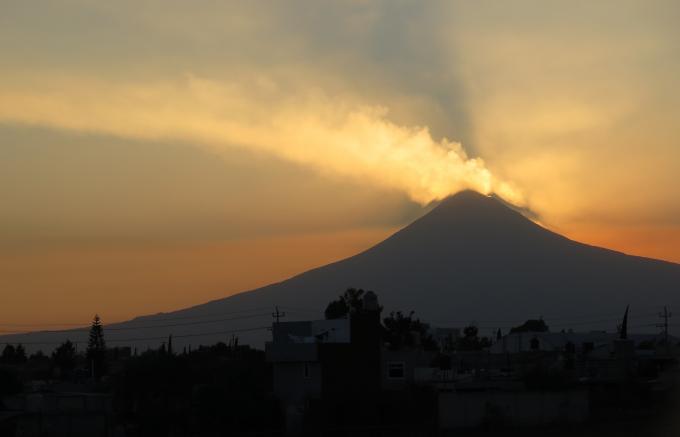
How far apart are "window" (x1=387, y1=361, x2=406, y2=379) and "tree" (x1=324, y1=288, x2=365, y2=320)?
4611 centimetres

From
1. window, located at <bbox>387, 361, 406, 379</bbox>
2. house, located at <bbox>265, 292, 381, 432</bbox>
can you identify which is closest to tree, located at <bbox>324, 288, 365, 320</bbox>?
window, located at <bbox>387, 361, 406, 379</bbox>

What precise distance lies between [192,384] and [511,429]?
22197 mm

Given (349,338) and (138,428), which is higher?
(349,338)

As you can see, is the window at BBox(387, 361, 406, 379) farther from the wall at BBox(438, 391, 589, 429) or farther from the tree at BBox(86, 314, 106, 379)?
the tree at BBox(86, 314, 106, 379)

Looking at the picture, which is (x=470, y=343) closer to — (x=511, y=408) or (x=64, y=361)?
(x=64, y=361)

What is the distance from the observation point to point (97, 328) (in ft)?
492

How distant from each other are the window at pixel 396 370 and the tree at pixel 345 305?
46108mm

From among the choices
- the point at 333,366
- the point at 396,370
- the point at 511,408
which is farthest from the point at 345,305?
the point at 511,408

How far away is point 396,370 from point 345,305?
55635 mm

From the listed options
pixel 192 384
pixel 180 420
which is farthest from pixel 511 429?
pixel 192 384

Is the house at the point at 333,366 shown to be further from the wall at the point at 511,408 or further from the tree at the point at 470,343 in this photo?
the tree at the point at 470,343

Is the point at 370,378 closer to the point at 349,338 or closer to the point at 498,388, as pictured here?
the point at 349,338

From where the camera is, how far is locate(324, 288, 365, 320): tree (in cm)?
12079

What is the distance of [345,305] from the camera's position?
414 ft
